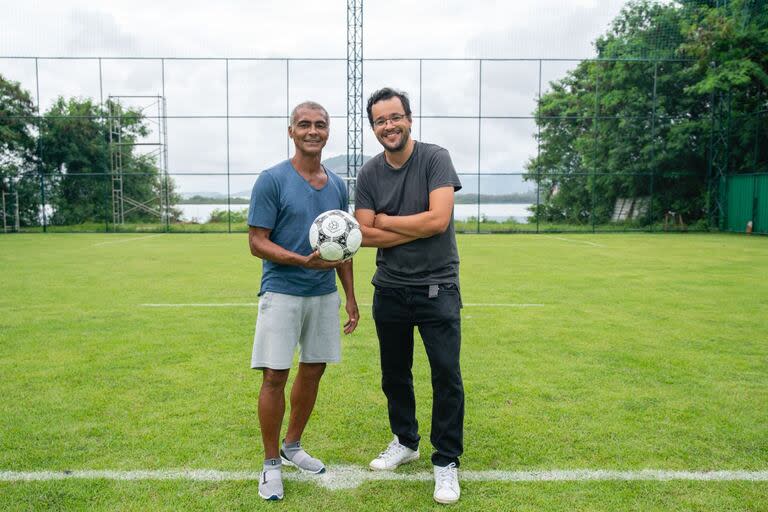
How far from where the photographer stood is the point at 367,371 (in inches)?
213

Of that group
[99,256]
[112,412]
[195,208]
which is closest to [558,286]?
[112,412]

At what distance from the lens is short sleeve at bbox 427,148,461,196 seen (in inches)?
126

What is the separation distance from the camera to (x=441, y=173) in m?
3.21

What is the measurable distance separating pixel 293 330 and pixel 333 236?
1.85ft

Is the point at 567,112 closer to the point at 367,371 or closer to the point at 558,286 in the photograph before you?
the point at 558,286

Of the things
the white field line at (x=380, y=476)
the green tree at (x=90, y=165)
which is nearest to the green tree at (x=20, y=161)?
the green tree at (x=90, y=165)

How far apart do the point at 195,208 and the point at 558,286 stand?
21.6 meters

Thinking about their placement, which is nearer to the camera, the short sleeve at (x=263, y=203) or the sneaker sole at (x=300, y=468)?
the short sleeve at (x=263, y=203)

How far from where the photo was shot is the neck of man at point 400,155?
10.7ft

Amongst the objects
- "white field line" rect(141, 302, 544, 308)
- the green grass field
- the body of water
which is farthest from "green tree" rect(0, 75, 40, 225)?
"white field line" rect(141, 302, 544, 308)

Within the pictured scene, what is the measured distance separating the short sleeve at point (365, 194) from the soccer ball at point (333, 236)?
0.67ft

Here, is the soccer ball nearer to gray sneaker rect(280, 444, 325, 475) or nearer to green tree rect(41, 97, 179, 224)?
gray sneaker rect(280, 444, 325, 475)

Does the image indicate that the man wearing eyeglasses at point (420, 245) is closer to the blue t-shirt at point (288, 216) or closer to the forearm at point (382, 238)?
the forearm at point (382, 238)

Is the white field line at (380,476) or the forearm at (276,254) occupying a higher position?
the forearm at (276,254)
